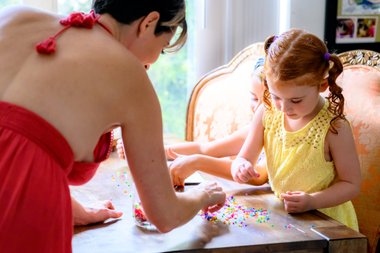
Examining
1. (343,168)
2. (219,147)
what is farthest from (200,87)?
(343,168)

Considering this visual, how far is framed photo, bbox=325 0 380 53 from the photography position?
2684 millimetres

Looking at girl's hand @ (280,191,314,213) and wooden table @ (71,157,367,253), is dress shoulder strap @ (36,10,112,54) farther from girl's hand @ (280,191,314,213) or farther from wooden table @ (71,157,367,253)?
girl's hand @ (280,191,314,213)

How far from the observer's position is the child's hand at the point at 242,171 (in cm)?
161

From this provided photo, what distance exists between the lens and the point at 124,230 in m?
1.26

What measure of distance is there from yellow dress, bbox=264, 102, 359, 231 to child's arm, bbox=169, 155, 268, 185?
123 mm

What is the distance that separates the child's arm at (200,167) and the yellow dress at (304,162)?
12 centimetres

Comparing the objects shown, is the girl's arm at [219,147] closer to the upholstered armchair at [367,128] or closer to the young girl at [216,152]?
the young girl at [216,152]

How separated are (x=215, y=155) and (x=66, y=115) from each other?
1.04m

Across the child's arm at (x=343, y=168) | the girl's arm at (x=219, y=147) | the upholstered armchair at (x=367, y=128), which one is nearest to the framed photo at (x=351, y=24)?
the upholstered armchair at (x=367, y=128)

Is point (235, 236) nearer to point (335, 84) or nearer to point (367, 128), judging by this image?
point (335, 84)

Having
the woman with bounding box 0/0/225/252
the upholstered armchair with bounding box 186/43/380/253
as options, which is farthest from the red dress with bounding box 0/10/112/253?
the upholstered armchair with bounding box 186/43/380/253

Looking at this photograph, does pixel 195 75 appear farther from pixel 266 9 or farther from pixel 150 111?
pixel 150 111

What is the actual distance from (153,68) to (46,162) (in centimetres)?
197

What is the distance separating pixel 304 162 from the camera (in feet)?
5.20
